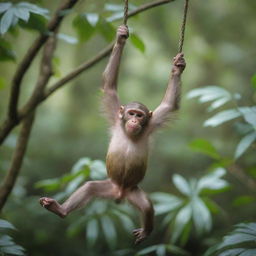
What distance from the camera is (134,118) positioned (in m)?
3.34

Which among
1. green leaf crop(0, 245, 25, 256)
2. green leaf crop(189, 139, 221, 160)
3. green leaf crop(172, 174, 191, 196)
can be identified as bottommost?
green leaf crop(0, 245, 25, 256)

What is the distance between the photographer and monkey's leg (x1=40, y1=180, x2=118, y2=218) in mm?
3123

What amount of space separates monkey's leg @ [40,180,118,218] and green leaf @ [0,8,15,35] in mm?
1288

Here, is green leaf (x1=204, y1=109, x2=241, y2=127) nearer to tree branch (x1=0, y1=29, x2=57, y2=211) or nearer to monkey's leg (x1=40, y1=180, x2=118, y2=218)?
monkey's leg (x1=40, y1=180, x2=118, y2=218)

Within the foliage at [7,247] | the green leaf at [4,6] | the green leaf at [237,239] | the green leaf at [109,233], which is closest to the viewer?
the foliage at [7,247]

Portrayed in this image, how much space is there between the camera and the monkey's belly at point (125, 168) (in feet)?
11.1

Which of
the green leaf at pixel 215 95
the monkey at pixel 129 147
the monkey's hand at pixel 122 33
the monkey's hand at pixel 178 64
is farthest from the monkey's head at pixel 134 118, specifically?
the green leaf at pixel 215 95

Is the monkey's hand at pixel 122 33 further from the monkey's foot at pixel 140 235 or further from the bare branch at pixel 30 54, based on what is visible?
the monkey's foot at pixel 140 235

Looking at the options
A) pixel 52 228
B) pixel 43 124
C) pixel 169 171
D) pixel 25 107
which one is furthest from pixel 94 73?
pixel 25 107

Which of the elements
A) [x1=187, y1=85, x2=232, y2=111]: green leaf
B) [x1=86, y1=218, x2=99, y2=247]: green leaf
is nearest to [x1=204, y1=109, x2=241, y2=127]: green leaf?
[x1=187, y1=85, x2=232, y2=111]: green leaf

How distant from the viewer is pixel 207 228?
167 inches

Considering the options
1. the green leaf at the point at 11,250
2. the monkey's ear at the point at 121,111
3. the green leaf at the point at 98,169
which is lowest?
the green leaf at the point at 11,250

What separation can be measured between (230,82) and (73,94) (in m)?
4.33

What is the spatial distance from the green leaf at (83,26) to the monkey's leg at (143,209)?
149 cm
